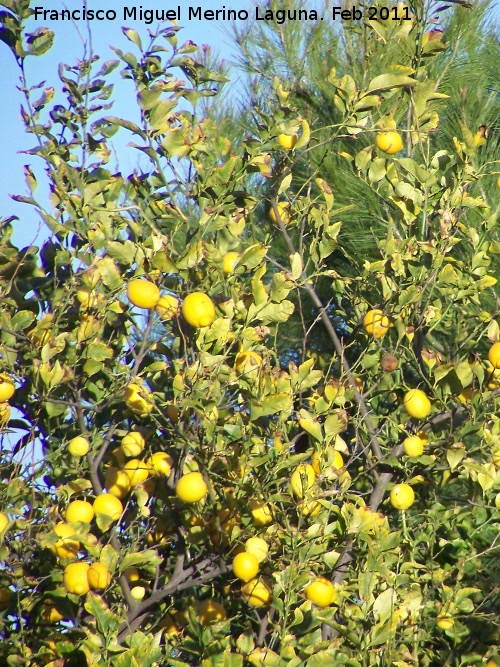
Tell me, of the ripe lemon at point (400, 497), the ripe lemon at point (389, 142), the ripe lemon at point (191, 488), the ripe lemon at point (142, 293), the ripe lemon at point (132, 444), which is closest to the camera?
the ripe lemon at point (191, 488)

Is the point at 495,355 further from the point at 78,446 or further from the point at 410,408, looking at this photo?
the point at 78,446

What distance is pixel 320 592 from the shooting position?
1.49 m

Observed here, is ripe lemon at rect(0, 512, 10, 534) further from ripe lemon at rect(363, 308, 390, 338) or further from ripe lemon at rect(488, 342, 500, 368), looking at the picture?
ripe lemon at rect(488, 342, 500, 368)

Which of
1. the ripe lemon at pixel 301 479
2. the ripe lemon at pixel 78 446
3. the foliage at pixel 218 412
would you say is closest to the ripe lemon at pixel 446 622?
the foliage at pixel 218 412

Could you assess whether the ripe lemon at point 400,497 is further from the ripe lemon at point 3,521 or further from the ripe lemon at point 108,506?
the ripe lemon at point 3,521

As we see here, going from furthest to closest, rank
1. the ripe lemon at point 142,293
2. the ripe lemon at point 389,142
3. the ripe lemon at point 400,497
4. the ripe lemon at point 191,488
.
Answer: the ripe lemon at point 389,142 → the ripe lemon at point 400,497 → the ripe lemon at point 142,293 → the ripe lemon at point 191,488

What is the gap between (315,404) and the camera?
1.55m

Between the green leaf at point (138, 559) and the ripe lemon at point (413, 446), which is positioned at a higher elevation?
the ripe lemon at point (413, 446)

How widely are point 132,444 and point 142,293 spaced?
297 millimetres

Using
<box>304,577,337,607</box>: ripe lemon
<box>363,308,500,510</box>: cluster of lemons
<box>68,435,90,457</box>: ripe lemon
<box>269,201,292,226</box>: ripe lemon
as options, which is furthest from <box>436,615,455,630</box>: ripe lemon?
<box>269,201,292,226</box>: ripe lemon

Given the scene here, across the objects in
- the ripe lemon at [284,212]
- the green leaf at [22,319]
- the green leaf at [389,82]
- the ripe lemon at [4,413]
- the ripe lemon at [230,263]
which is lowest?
the ripe lemon at [4,413]

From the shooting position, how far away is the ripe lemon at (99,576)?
4.70 feet

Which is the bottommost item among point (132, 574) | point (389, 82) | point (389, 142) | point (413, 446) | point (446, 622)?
point (446, 622)

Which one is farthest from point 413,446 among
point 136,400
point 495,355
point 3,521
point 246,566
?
point 3,521
